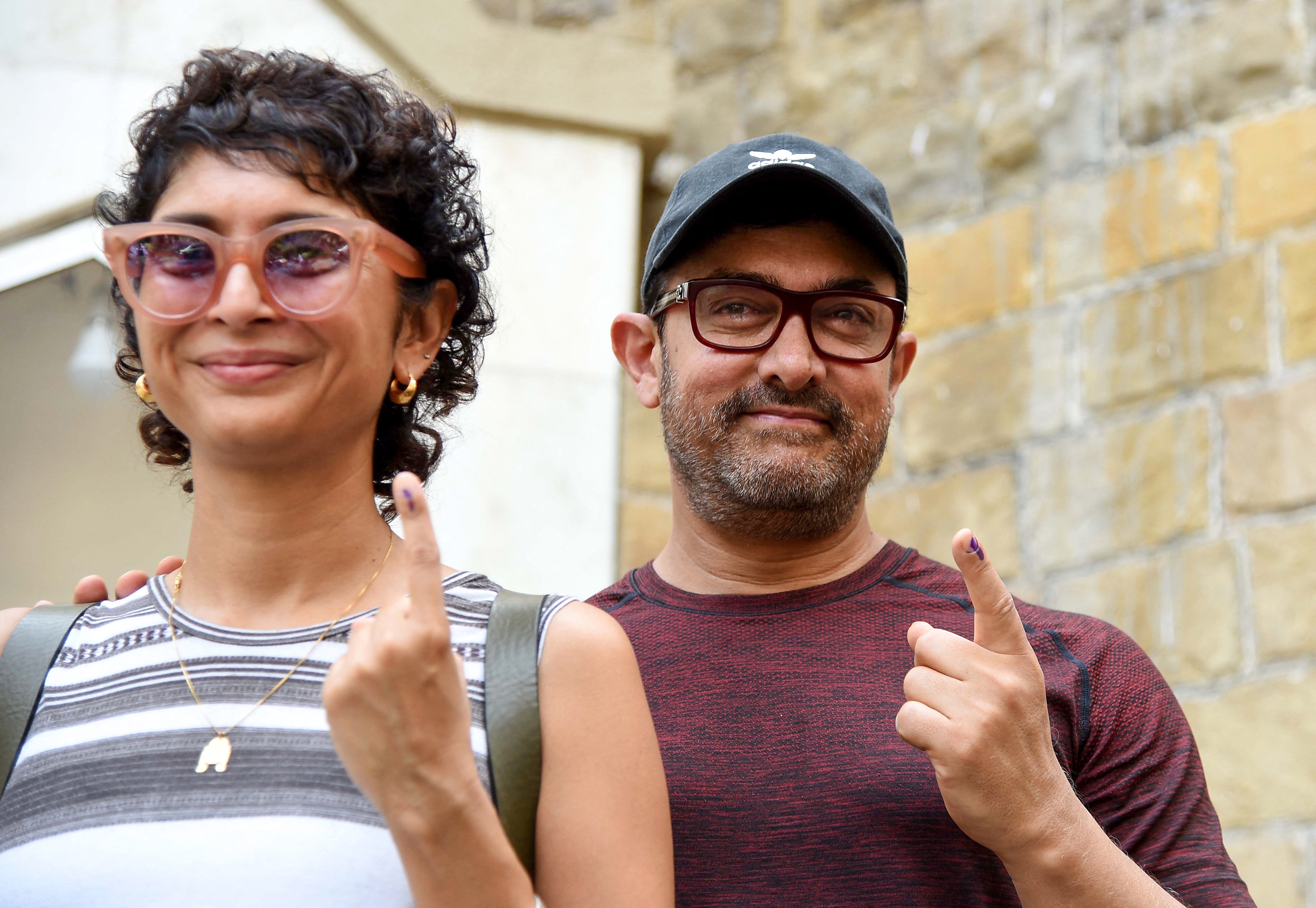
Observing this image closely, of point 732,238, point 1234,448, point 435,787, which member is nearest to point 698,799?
point 435,787

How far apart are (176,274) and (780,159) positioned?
3.57ft

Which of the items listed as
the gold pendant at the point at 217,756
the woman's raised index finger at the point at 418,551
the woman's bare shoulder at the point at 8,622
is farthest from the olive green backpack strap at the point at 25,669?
the woman's raised index finger at the point at 418,551

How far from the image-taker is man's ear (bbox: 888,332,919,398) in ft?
8.38

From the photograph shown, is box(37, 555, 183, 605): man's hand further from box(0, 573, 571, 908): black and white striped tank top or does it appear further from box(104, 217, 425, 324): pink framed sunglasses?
box(104, 217, 425, 324): pink framed sunglasses

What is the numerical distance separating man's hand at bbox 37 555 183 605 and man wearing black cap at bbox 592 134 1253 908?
0.69 metres

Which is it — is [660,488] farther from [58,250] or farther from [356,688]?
[356,688]

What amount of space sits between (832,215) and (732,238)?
164 mm

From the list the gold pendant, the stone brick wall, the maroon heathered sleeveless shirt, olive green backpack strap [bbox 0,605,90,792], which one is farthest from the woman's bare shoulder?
the stone brick wall

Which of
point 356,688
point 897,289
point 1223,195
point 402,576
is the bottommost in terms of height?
point 356,688

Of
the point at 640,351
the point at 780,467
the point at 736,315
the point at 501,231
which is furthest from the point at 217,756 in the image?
the point at 501,231

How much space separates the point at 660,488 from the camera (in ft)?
16.2

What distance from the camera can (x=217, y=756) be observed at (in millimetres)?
1580

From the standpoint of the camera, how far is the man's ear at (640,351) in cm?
262

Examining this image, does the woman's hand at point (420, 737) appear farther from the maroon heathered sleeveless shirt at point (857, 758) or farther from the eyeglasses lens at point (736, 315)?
the eyeglasses lens at point (736, 315)
